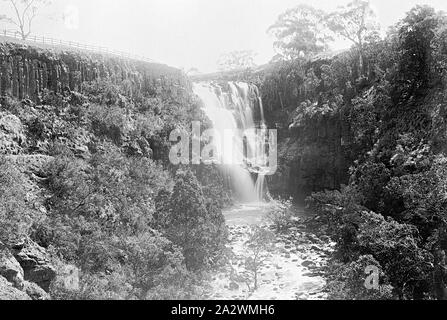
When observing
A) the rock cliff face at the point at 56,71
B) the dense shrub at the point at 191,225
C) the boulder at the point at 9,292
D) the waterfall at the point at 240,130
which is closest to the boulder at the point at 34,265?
the boulder at the point at 9,292

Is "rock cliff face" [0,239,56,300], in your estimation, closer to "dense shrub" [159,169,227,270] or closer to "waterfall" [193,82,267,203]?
"dense shrub" [159,169,227,270]

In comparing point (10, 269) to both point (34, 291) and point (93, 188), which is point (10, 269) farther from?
point (93, 188)

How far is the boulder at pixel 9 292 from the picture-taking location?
18.6m

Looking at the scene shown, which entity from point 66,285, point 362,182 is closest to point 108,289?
point 66,285

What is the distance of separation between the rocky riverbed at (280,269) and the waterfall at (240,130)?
37.5 ft

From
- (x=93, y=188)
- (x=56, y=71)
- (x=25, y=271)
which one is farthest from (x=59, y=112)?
(x=25, y=271)

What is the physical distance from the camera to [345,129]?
169ft

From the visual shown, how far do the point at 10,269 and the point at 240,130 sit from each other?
150 ft

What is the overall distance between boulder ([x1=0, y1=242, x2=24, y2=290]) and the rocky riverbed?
12.9 m

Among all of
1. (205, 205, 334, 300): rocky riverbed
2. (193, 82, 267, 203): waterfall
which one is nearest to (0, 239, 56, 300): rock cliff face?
(205, 205, 334, 300): rocky riverbed

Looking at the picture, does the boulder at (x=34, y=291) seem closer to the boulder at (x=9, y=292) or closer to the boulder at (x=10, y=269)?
the boulder at (x=10, y=269)

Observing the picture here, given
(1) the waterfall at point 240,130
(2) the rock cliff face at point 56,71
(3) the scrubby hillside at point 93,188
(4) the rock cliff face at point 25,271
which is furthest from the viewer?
(1) the waterfall at point 240,130

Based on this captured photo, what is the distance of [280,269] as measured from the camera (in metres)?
34.1

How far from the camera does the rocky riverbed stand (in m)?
29.7
